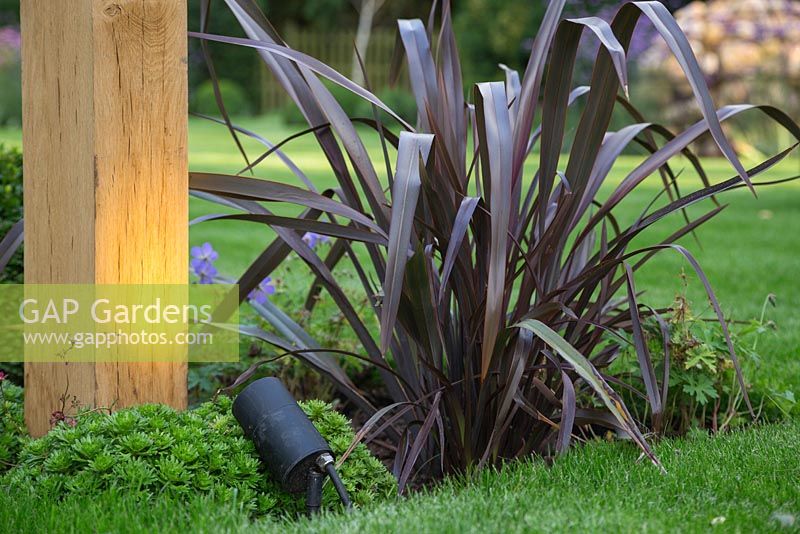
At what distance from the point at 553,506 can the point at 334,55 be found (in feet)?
73.3

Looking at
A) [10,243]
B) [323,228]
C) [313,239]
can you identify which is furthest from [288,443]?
[313,239]

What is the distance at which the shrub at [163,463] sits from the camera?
1980 millimetres

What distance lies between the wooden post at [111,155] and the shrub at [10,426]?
126 millimetres

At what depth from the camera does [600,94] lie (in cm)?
224

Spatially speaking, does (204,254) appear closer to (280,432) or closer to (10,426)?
(10,426)

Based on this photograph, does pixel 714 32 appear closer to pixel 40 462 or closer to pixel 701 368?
pixel 701 368

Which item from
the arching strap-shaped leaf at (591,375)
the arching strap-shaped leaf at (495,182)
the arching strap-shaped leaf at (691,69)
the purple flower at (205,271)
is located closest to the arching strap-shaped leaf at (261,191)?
the arching strap-shaped leaf at (495,182)

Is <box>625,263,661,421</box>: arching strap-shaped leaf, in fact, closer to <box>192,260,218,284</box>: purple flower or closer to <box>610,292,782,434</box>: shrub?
<box>610,292,782,434</box>: shrub

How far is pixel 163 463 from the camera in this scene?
1991 millimetres

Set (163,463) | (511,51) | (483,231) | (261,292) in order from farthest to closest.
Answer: (511,51)
(261,292)
(483,231)
(163,463)

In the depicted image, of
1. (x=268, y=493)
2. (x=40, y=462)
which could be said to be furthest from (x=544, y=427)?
(x=40, y=462)

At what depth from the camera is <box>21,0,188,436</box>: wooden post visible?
2.16 metres

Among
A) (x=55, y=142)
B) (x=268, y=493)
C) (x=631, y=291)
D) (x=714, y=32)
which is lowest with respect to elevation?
(x=268, y=493)

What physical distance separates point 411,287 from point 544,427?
22.7 inches
